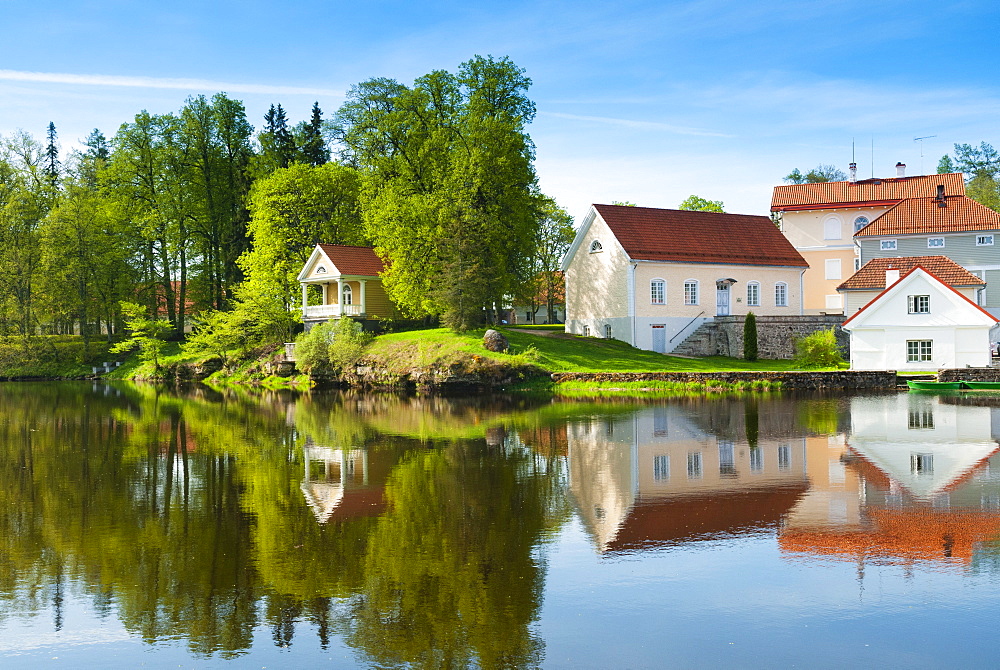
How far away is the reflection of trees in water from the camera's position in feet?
28.2

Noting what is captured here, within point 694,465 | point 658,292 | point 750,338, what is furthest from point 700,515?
point 658,292

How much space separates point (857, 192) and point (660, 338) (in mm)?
21618

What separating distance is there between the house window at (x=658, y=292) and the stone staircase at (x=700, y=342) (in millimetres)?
2418

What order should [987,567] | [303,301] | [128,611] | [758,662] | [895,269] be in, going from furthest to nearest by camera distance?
[303,301] < [895,269] < [987,567] < [128,611] < [758,662]

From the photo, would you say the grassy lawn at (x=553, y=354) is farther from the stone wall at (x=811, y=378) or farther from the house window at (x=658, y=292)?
the stone wall at (x=811, y=378)

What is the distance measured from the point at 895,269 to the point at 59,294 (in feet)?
162

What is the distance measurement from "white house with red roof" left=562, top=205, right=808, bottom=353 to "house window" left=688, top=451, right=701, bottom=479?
27.8m

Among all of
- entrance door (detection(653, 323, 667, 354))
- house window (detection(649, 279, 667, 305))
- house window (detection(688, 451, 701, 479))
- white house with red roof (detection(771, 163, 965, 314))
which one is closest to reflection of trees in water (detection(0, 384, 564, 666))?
house window (detection(688, 451, 701, 479))

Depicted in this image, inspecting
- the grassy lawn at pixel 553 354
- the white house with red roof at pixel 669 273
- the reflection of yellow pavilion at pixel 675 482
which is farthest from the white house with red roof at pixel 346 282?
the reflection of yellow pavilion at pixel 675 482

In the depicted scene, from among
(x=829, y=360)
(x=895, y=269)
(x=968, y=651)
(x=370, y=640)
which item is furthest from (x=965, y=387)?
(x=370, y=640)

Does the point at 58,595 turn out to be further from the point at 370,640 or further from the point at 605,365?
the point at 605,365

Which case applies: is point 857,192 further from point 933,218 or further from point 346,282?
point 346,282

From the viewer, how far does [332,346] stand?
146 feet

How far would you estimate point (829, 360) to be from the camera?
130 ft
